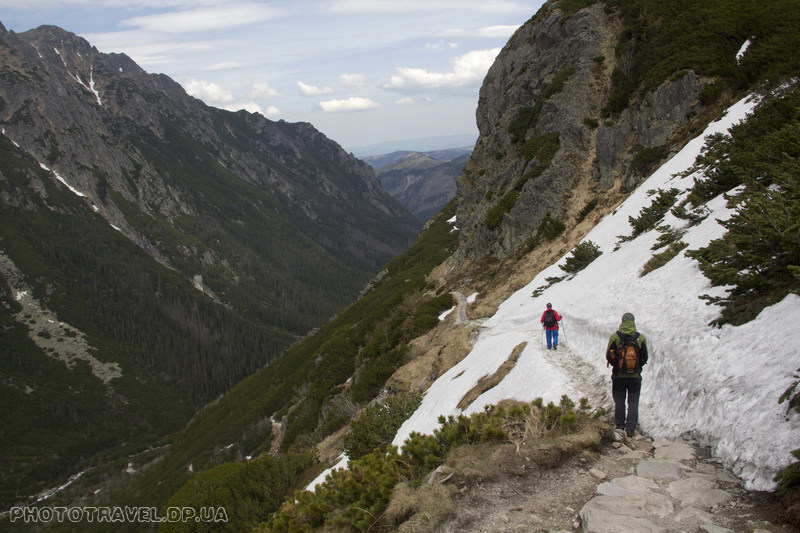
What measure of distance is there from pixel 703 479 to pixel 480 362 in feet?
42.5

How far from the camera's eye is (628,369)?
873 centimetres

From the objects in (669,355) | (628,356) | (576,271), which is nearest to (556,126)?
(576,271)

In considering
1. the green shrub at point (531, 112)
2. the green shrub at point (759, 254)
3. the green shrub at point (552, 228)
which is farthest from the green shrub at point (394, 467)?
the green shrub at point (531, 112)

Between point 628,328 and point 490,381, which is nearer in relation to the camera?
point 628,328

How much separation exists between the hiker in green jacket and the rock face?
25927 mm

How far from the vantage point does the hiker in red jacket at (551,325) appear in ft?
51.5

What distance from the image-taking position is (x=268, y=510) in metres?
23.5

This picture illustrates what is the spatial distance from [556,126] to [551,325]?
95.9 ft

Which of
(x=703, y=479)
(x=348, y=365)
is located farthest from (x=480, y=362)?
(x=348, y=365)

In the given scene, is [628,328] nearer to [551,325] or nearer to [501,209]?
[551,325]

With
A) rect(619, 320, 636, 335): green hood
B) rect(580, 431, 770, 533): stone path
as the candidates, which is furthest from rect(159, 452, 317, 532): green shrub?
rect(619, 320, 636, 335): green hood

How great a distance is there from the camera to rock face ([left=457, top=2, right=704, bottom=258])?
108 ft

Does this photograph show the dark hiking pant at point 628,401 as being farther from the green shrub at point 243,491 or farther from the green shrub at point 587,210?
the green shrub at point 587,210

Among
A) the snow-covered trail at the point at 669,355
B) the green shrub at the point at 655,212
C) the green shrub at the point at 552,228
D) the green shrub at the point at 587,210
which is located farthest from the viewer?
the green shrub at the point at 552,228
